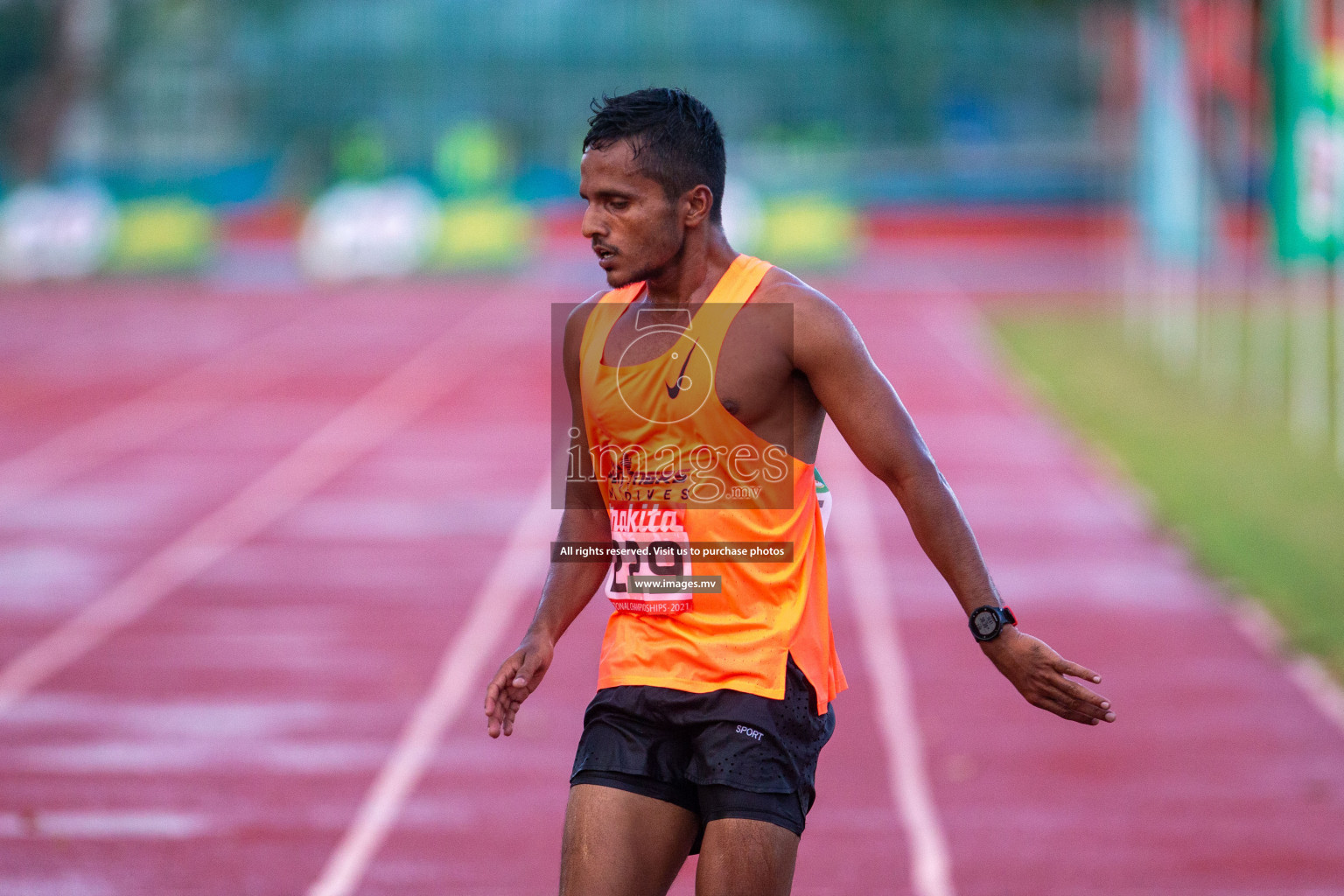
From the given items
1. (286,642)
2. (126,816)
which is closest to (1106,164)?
(286,642)

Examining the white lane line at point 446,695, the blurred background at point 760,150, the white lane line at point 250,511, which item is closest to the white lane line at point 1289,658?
the white lane line at point 446,695

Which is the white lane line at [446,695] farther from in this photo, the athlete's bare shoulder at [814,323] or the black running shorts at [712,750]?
the athlete's bare shoulder at [814,323]

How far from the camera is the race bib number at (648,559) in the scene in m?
2.99

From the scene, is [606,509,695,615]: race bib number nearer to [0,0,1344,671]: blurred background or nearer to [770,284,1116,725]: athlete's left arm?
[770,284,1116,725]: athlete's left arm

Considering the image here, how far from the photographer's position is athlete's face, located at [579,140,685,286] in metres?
2.94

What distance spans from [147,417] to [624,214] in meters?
13.4

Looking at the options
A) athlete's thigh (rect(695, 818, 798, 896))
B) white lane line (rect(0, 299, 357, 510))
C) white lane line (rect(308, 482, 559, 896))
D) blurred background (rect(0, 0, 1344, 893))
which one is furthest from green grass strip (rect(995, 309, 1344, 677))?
white lane line (rect(0, 299, 357, 510))

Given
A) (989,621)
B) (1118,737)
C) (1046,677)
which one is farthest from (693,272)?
(1118,737)

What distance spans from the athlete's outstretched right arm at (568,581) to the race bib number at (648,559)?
17 cm

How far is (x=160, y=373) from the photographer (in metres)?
18.3

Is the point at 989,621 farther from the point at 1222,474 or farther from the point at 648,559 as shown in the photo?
the point at 1222,474

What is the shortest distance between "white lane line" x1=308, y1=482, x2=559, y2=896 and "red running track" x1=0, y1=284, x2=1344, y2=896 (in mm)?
22

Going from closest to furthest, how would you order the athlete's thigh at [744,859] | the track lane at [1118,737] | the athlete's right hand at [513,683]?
the athlete's thigh at [744,859]
the athlete's right hand at [513,683]
the track lane at [1118,737]

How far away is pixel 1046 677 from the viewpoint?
2863mm
